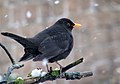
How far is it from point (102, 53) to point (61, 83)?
0.64m

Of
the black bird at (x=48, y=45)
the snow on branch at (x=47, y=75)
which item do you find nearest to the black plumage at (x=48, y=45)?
the black bird at (x=48, y=45)

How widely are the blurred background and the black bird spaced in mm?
2477

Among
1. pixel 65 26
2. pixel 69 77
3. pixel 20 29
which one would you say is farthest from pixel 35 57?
pixel 20 29

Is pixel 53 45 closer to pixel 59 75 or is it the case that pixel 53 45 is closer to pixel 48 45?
pixel 48 45

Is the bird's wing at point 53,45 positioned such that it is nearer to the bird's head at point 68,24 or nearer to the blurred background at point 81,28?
the bird's head at point 68,24

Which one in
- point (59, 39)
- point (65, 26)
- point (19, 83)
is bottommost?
point (19, 83)

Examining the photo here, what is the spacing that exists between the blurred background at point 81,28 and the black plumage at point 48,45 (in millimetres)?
2477

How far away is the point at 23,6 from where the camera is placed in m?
5.54

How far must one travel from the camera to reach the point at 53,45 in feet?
9.08

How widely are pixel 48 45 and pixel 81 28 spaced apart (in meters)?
2.92

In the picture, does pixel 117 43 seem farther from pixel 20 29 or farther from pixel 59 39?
pixel 59 39

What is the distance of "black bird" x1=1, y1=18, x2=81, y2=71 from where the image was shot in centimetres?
245

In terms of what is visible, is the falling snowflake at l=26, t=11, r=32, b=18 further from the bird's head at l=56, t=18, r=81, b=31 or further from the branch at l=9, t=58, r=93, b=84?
the branch at l=9, t=58, r=93, b=84

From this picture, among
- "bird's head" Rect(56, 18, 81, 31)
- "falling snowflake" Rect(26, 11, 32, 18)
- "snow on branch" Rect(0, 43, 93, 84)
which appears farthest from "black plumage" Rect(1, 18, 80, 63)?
"falling snowflake" Rect(26, 11, 32, 18)
